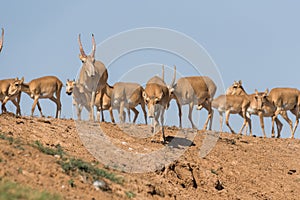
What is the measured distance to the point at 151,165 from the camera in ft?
58.0

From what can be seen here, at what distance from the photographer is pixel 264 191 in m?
19.3

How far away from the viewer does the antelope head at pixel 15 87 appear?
26.1 metres

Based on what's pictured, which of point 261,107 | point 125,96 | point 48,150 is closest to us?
point 48,150

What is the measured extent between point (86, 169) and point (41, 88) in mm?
12124

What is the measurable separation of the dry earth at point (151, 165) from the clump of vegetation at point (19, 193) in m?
0.46

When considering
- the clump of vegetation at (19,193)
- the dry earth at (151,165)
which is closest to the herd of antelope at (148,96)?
the dry earth at (151,165)

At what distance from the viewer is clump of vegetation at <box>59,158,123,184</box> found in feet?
47.4

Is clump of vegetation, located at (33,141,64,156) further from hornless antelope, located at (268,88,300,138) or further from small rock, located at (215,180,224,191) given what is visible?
hornless antelope, located at (268,88,300,138)

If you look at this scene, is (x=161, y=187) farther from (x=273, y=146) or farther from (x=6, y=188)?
(x=273, y=146)

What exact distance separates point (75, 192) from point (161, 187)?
3.52 metres

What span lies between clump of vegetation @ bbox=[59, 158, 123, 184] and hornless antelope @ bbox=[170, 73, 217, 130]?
37.0ft

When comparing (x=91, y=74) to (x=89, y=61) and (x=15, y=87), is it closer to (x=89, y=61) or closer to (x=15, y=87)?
(x=89, y=61)

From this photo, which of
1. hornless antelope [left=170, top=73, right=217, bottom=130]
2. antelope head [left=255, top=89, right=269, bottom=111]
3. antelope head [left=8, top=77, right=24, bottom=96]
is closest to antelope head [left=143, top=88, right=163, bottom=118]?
hornless antelope [left=170, top=73, right=217, bottom=130]

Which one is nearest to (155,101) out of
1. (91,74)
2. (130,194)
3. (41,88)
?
(91,74)
